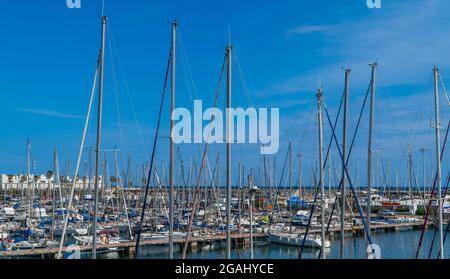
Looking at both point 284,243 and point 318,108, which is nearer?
point 318,108

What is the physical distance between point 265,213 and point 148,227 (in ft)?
32.7

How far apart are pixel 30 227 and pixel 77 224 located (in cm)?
235

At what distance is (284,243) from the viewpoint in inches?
1002

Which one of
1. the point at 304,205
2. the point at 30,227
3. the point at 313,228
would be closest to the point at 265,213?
the point at 304,205
